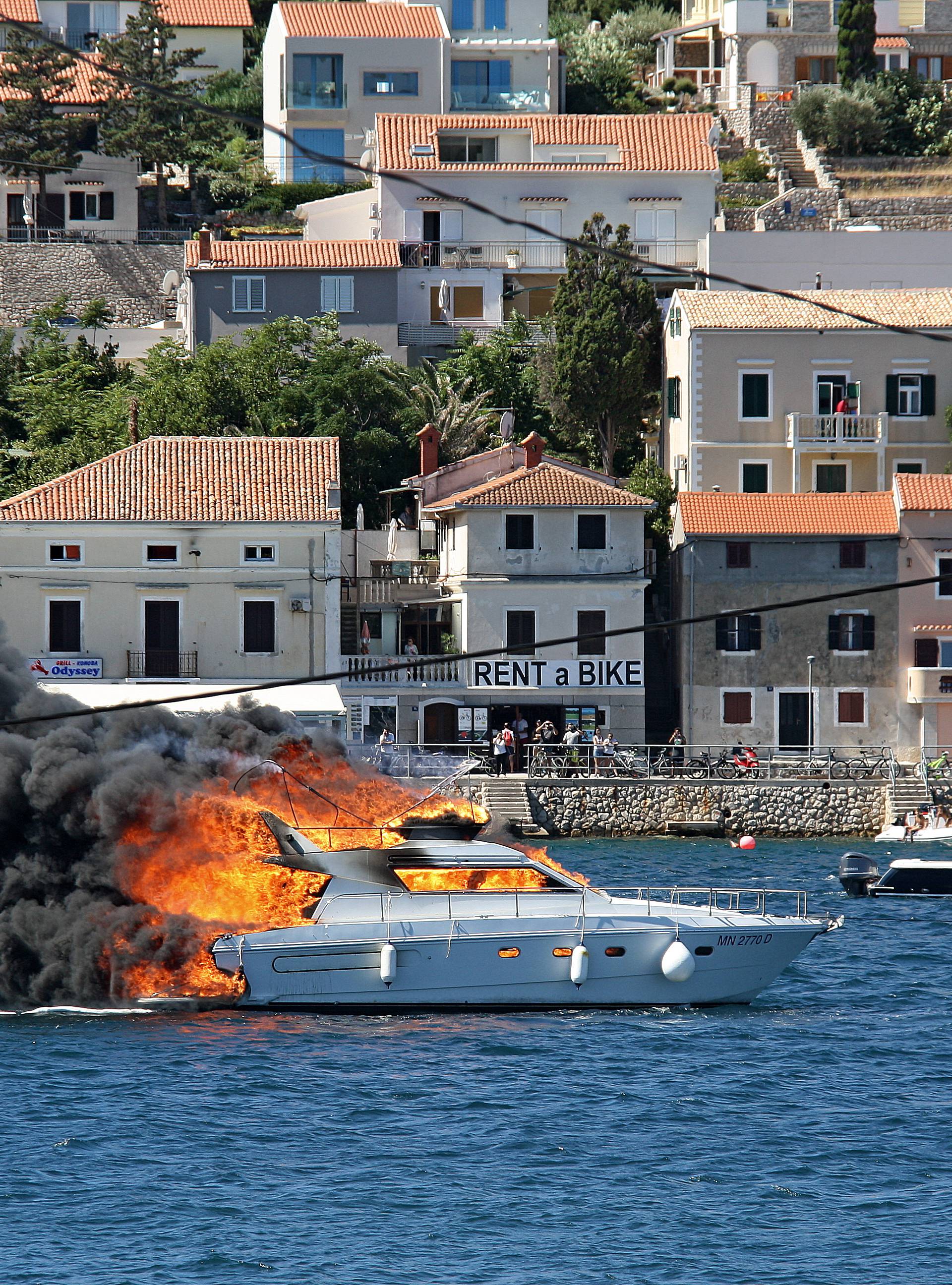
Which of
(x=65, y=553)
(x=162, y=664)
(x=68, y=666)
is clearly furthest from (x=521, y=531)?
(x=68, y=666)

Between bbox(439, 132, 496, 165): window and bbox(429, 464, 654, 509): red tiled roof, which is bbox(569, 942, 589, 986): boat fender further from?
bbox(439, 132, 496, 165): window

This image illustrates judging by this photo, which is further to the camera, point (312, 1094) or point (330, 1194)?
point (312, 1094)

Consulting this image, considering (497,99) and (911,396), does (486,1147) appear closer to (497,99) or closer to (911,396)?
(911,396)

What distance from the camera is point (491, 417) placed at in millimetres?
67750

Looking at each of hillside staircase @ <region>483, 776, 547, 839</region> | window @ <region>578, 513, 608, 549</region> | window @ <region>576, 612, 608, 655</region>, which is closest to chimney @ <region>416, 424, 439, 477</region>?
window @ <region>578, 513, 608, 549</region>

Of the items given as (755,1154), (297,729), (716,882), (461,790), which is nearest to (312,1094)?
(755,1154)

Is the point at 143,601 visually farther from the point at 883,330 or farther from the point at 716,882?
the point at 883,330

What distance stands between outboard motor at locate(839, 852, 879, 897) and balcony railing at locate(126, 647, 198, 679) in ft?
66.9

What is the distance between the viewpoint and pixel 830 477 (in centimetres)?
6456

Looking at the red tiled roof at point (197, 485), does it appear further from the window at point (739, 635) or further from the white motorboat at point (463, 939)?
the white motorboat at point (463, 939)

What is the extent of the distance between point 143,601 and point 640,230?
31.9 meters

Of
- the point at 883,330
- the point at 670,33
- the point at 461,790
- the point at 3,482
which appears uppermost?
the point at 670,33

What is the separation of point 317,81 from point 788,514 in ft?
129

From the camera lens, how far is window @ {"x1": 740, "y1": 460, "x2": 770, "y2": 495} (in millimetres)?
64625
